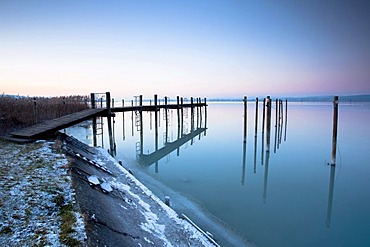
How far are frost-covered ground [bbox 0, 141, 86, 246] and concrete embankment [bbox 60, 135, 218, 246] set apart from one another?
244mm

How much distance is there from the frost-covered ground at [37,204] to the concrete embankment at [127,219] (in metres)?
0.24

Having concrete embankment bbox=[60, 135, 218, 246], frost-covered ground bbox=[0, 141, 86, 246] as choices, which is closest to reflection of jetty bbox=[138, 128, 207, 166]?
concrete embankment bbox=[60, 135, 218, 246]

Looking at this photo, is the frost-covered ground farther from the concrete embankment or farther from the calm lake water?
the calm lake water

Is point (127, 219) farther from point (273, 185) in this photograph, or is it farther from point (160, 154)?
point (160, 154)

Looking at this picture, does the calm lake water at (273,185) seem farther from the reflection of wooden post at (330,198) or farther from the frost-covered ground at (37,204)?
the frost-covered ground at (37,204)

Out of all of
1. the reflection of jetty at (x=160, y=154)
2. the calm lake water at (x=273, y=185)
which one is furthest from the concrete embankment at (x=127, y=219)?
the reflection of jetty at (x=160, y=154)

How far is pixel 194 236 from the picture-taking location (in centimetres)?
518

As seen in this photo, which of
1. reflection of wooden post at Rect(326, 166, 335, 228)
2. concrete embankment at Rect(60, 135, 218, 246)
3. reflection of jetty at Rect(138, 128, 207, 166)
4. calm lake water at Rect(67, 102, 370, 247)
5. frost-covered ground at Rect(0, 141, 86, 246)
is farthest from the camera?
reflection of jetty at Rect(138, 128, 207, 166)

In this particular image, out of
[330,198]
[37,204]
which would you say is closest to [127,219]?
[37,204]

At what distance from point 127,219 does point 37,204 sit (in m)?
1.76

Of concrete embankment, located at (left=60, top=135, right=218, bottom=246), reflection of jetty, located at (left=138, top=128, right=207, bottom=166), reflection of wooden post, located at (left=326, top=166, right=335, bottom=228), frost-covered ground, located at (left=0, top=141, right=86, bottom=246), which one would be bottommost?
reflection of wooden post, located at (left=326, top=166, right=335, bottom=228)

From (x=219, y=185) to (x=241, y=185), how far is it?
1070mm

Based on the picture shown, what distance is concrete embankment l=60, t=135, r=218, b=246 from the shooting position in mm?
3924

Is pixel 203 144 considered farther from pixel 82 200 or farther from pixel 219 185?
pixel 82 200
